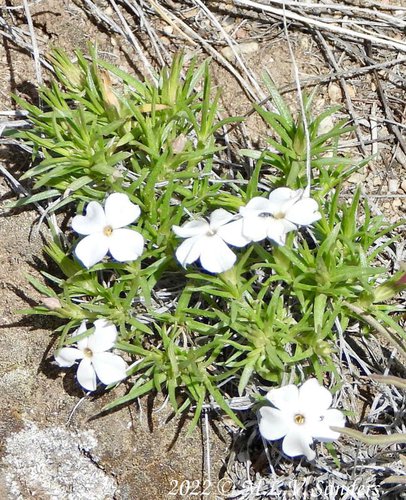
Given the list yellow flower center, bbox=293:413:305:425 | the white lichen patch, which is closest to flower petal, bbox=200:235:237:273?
yellow flower center, bbox=293:413:305:425

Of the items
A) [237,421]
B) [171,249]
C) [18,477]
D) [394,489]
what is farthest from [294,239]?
[18,477]

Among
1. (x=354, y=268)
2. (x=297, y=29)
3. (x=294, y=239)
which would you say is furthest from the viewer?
(x=297, y=29)

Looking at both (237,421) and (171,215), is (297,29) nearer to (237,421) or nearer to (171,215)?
(171,215)

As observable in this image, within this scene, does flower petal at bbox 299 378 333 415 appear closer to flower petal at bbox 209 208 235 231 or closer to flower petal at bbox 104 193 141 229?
flower petal at bbox 209 208 235 231

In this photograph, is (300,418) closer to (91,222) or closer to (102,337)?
(102,337)

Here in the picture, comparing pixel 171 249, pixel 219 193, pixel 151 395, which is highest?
pixel 219 193

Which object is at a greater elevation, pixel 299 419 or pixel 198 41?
pixel 198 41

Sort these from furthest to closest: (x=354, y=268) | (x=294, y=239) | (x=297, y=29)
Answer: (x=297, y=29)
(x=294, y=239)
(x=354, y=268)

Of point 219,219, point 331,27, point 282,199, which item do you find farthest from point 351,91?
point 219,219
